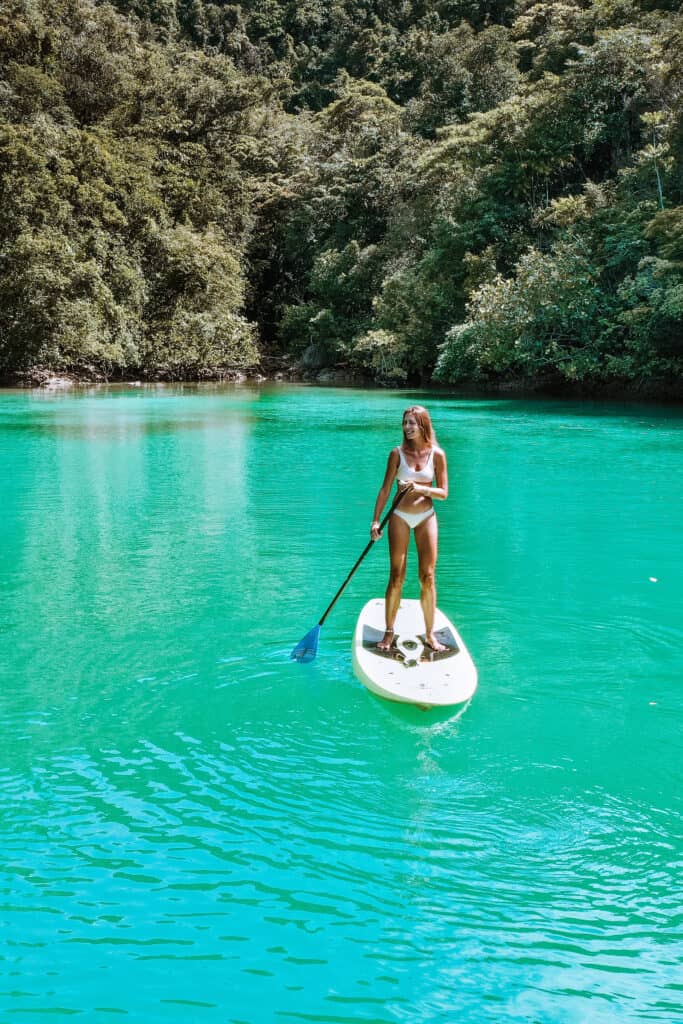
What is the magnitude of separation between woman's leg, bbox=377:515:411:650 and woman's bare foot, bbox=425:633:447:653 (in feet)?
0.83

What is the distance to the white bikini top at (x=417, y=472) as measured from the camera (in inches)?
242

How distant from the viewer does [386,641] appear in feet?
21.4

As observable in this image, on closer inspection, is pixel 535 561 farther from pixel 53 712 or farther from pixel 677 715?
pixel 53 712

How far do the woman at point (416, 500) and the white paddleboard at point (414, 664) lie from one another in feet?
0.32

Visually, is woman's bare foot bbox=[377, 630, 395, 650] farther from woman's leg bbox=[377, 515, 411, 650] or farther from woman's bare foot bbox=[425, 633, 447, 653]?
woman's bare foot bbox=[425, 633, 447, 653]

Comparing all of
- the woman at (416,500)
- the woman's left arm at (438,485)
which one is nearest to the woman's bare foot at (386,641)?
the woman at (416,500)

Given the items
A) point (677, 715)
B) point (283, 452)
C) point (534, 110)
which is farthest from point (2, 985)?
point (534, 110)

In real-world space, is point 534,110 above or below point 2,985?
above

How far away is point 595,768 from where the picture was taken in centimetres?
530

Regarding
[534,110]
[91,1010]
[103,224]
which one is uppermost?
[534,110]

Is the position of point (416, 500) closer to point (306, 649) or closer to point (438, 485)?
point (438, 485)

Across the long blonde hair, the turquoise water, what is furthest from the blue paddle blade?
the long blonde hair

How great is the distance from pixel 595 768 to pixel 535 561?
16.4ft

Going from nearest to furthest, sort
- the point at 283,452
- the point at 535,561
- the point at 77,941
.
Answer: the point at 77,941, the point at 535,561, the point at 283,452
